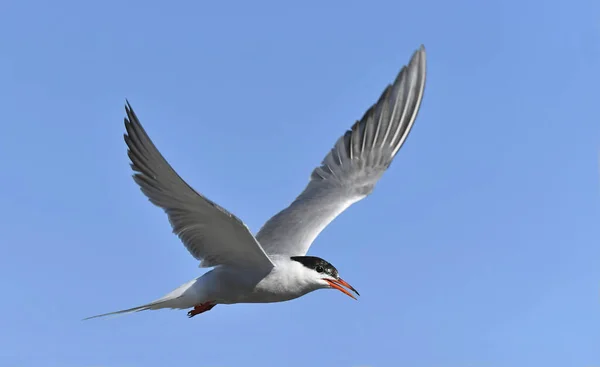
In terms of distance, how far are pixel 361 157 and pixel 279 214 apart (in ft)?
5.67

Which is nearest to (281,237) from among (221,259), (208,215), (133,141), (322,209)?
(322,209)

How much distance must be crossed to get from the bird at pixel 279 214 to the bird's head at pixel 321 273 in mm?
11

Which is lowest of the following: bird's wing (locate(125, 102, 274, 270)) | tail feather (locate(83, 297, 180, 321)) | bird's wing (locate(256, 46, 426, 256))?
tail feather (locate(83, 297, 180, 321))

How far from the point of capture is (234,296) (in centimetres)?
972

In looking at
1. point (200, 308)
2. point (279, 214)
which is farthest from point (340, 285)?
point (279, 214)

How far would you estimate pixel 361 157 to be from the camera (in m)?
12.7

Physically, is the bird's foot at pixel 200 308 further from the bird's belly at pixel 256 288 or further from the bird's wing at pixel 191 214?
the bird's wing at pixel 191 214

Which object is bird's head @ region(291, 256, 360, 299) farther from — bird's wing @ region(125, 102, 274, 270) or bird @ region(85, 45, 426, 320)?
bird's wing @ region(125, 102, 274, 270)

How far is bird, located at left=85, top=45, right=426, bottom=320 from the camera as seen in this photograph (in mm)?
8797

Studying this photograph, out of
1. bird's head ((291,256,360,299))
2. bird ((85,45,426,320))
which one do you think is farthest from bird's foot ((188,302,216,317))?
bird's head ((291,256,360,299))

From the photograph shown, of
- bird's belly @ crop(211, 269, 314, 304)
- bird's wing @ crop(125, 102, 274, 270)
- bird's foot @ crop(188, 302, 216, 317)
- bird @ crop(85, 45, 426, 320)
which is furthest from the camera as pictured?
bird's foot @ crop(188, 302, 216, 317)

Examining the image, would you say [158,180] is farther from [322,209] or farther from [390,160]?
→ [390,160]

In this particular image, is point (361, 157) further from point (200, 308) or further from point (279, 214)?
point (200, 308)

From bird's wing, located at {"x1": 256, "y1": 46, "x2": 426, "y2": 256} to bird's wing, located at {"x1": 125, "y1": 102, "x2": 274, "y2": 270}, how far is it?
1.83 meters
